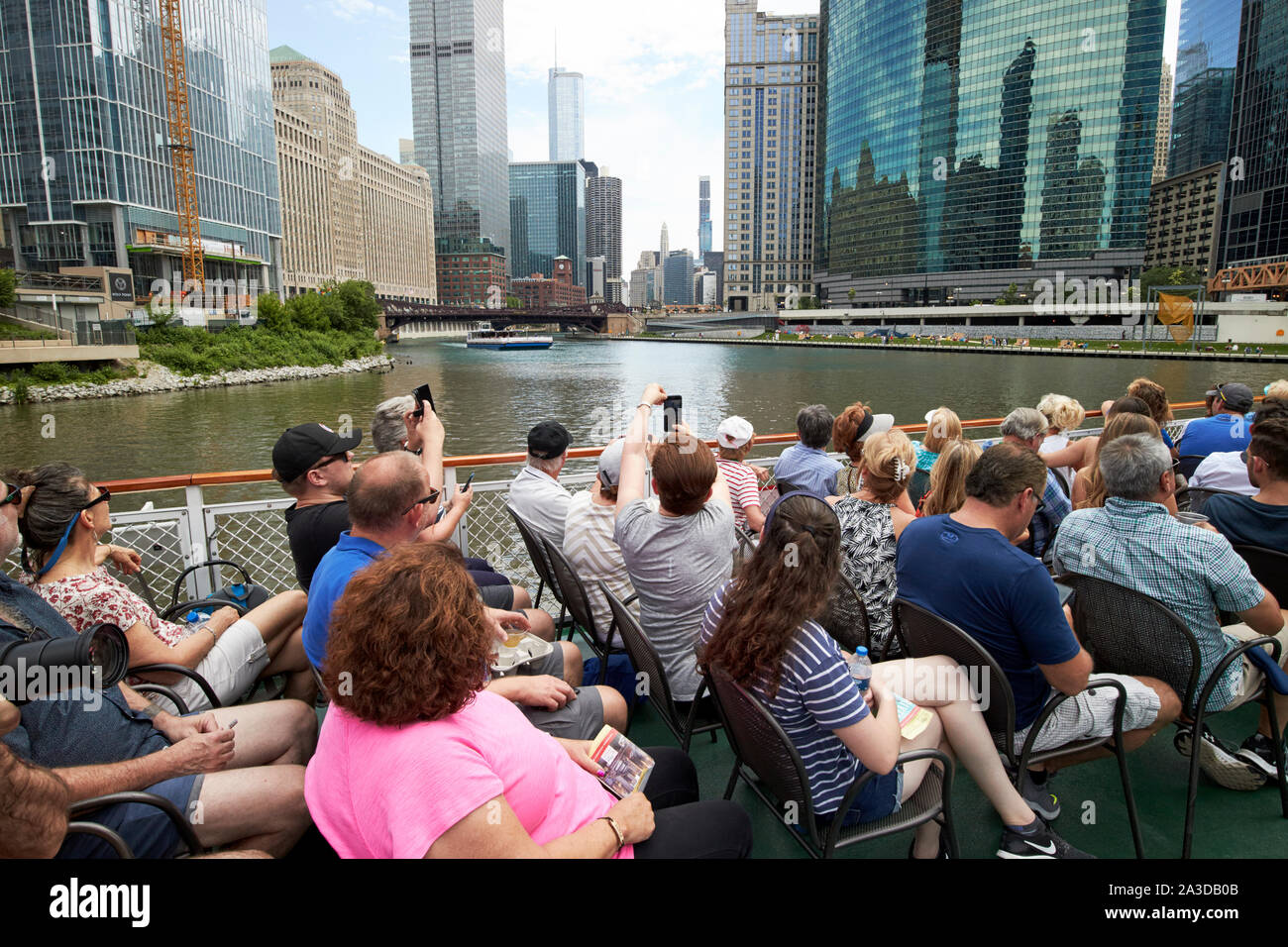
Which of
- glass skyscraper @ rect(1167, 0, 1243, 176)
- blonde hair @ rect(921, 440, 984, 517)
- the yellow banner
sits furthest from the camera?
glass skyscraper @ rect(1167, 0, 1243, 176)

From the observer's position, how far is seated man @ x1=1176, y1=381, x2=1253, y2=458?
513 cm

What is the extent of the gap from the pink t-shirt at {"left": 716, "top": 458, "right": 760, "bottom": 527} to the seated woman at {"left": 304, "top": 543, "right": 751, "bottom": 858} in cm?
285

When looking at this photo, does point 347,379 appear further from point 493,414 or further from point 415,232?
point 415,232

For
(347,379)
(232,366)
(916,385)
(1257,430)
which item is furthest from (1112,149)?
(1257,430)

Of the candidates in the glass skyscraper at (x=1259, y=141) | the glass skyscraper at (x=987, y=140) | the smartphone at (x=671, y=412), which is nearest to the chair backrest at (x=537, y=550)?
the smartphone at (x=671, y=412)

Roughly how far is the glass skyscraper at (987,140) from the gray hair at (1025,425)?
96198 mm

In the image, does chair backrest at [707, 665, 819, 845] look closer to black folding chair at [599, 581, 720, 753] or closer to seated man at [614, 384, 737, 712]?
black folding chair at [599, 581, 720, 753]

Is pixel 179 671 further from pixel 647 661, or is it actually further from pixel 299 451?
pixel 647 661

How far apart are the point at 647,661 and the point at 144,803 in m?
1.60

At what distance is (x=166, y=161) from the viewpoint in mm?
52938

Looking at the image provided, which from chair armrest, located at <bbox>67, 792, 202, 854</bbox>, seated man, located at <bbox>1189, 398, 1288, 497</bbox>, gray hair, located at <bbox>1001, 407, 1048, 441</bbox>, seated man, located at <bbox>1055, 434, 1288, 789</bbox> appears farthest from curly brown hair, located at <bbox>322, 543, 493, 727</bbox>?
seated man, located at <bbox>1189, 398, 1288, 497</bbox>

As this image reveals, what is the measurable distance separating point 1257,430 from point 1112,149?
3959 inches

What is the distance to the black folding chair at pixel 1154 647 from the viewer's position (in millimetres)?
2373

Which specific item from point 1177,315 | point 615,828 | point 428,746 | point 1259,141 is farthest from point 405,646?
point 1259,141
